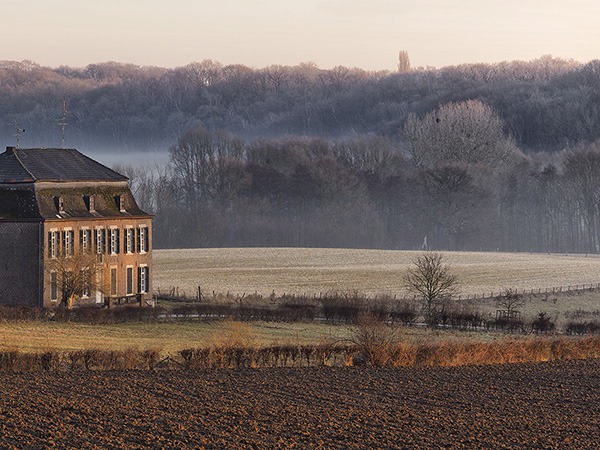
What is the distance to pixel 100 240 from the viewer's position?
229 ft

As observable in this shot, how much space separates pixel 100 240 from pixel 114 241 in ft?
4.14

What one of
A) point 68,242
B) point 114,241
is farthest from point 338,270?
point 68,242

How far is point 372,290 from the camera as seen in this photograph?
254 ft

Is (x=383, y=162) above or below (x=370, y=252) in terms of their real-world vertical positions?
above

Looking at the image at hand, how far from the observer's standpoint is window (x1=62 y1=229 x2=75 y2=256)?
6731 cm

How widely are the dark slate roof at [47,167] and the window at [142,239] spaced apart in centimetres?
294

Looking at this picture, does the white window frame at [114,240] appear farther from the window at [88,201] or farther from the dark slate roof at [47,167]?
the dark slate roof at [47,167]

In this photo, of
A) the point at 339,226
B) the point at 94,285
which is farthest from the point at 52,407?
the point at 339,226

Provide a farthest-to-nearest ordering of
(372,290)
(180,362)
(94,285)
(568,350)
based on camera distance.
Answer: (372,290), (94,285), (568,350), (180,362)

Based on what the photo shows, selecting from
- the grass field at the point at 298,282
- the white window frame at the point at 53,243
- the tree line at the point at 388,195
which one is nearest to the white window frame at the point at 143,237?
the grass field at the point at 298,282

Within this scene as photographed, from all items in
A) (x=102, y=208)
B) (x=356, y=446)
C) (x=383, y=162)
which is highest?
(x=383, y=162)

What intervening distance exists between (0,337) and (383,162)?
104363 mm

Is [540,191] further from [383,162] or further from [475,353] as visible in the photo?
[475,353]

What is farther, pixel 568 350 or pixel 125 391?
pixel 568 350
